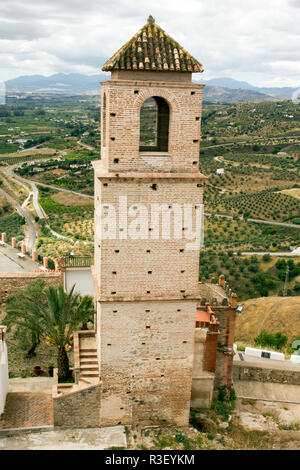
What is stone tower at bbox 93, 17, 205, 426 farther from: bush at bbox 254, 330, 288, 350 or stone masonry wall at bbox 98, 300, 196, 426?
bush at bbox 254, 330, 288, 350

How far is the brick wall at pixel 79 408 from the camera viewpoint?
13258mm

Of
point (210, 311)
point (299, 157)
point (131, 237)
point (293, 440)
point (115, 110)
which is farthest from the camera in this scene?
point (299, 157)

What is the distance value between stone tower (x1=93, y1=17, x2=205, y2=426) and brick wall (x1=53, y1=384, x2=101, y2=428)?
28 cm

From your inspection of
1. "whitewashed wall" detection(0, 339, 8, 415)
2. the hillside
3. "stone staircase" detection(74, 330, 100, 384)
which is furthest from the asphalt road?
"stone staircase" detection(74, 330, 100, 384)

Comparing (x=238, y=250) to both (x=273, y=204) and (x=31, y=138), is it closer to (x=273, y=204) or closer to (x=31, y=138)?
(x=273, y=204)

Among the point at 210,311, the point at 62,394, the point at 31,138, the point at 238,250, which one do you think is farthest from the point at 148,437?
the point at 31,138

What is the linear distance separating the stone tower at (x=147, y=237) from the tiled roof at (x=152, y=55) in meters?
0.03

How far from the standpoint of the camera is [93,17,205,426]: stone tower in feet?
38.9

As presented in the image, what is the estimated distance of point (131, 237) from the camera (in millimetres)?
12664

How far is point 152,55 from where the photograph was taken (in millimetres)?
11898

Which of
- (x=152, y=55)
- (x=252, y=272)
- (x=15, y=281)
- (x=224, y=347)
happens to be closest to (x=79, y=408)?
(x=224, y=347)

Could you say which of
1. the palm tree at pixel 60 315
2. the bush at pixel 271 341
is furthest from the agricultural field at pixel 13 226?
the palm tree at pixel 60 315

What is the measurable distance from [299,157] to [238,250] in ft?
155

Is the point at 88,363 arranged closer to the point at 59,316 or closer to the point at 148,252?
the point at 59,316
